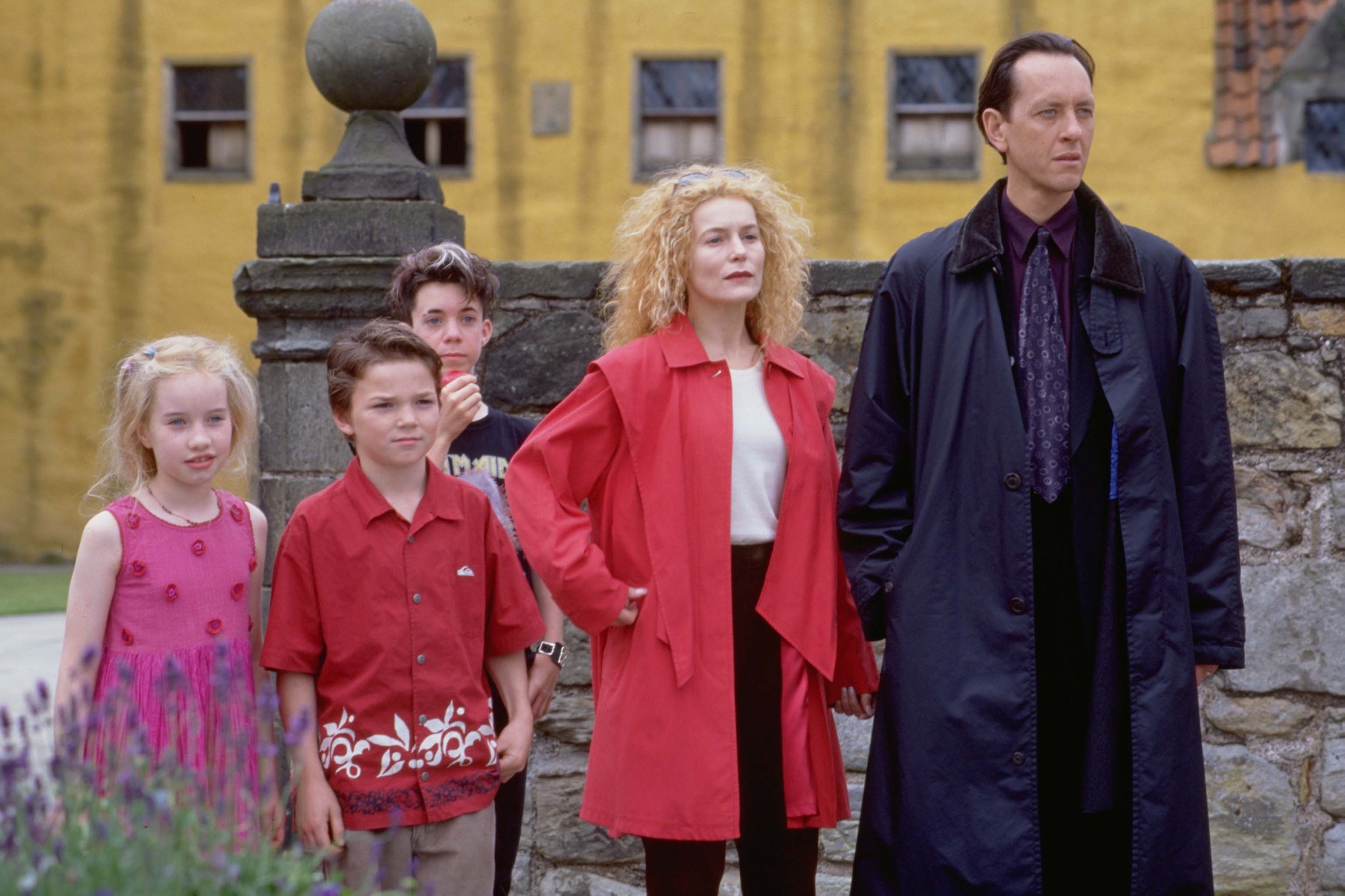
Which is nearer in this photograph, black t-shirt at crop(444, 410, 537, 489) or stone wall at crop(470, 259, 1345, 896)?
black t-shirt at crop(444, 410, 537, 489)

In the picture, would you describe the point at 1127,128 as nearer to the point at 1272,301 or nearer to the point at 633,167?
the point at 633,167

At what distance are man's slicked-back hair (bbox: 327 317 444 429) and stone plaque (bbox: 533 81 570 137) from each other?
11363mm

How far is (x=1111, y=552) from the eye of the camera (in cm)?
261

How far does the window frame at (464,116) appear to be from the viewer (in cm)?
1377

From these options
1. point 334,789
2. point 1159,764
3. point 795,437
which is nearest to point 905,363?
A: point 795,437

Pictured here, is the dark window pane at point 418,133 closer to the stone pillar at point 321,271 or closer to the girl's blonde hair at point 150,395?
the stone pillar at point 321,271

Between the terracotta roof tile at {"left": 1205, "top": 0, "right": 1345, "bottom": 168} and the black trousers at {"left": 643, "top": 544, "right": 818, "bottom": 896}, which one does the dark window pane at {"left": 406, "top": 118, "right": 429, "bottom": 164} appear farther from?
the black trousers at {"left": 643, "top": 544, "right": 818, "bottom": 896}

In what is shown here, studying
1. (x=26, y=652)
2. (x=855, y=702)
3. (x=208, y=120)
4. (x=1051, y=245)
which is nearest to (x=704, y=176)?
(x=1051, y=245)

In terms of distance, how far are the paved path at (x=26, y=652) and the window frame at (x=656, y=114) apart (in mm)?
6510

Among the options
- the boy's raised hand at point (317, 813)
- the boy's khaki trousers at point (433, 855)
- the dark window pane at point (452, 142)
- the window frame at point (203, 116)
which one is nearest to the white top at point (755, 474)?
the boy's khaki trousers at point (433, 855)

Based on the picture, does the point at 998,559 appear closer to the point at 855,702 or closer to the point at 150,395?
the point at 855,702

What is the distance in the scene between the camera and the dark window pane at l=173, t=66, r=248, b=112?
14.1m

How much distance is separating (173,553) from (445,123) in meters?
11.9

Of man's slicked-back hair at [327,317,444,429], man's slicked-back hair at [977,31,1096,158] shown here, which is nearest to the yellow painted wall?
man's slicked-back hair at [977,31,1096,158]
